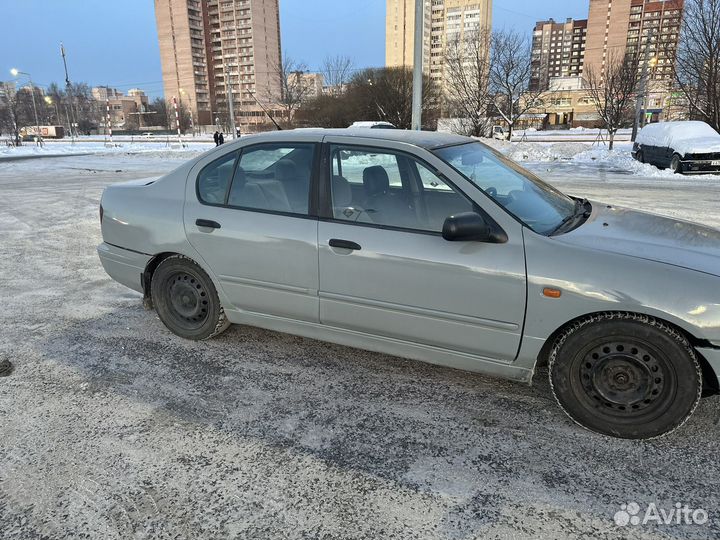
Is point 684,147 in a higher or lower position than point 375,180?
lower

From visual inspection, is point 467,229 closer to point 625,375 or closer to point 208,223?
point 625,375

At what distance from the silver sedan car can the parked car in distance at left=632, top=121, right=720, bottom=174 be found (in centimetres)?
1629

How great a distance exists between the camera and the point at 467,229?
111 inches

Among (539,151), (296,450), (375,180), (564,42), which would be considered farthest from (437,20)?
(296,450)

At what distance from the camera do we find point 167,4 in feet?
353

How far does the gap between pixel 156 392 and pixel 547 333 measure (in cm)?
249

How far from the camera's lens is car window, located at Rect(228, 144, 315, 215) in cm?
352

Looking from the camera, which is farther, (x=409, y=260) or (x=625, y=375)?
(x=409, y=260)

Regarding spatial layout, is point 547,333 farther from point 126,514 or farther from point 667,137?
point 667,137

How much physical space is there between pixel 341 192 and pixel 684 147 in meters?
18.1

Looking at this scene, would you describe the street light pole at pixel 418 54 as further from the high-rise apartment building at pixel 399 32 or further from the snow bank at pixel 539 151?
the high-rise apartment building at pixel 399 32

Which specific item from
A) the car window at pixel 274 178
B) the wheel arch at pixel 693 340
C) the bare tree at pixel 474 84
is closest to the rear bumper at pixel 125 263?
the car window at pixel 274 178

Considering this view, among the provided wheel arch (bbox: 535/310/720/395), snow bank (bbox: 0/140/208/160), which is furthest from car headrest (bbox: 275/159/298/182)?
snow bank (bbox: 0/140/208/160)

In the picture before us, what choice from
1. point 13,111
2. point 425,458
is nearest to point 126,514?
point 425,458
